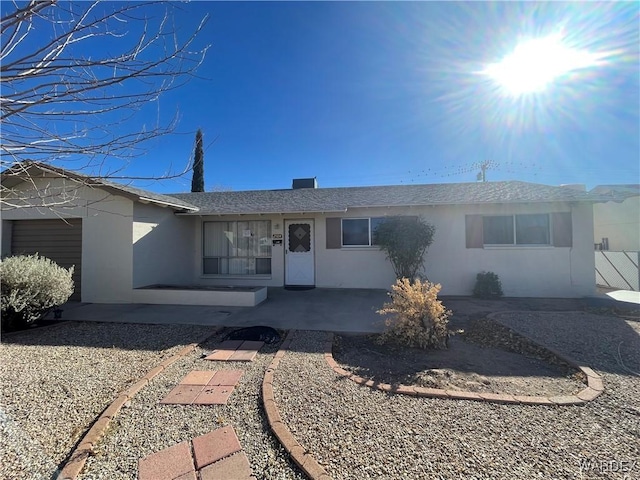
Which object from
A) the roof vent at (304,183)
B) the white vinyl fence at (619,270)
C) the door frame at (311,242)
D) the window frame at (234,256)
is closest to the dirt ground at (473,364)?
the door frame at (311,242)

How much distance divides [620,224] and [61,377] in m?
22.2

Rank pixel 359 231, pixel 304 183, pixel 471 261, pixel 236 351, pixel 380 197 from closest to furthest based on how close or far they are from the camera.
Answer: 1. pixel 236 351
2. pixel 471 261
3. pixel 359 231
4. pixel 380 197
5. pixel 304 183

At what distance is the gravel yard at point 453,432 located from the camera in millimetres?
1896

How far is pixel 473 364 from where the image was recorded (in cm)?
372

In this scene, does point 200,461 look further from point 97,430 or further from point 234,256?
point 234,256

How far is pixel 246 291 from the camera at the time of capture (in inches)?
278

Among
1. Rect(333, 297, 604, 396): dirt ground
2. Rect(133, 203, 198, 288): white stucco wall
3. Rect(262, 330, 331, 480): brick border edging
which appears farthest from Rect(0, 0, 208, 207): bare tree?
Rect(133, 203, 198, 288): white stucco wall

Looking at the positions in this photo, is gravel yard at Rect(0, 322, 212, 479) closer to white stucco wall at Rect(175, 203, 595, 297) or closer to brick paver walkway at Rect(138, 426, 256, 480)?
brick paver walkway at Rect(138, 426, 256, 480)

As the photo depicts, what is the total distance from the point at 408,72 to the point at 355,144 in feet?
14.1

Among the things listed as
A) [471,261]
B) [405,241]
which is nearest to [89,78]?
[405,241]

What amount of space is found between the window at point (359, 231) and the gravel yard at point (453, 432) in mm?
6172

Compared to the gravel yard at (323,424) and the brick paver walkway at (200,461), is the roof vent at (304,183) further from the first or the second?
the brick paver walkway at (200,461)

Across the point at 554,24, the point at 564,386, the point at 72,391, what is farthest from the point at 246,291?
the point at 554,24

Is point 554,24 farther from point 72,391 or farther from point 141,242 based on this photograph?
point 141,242
